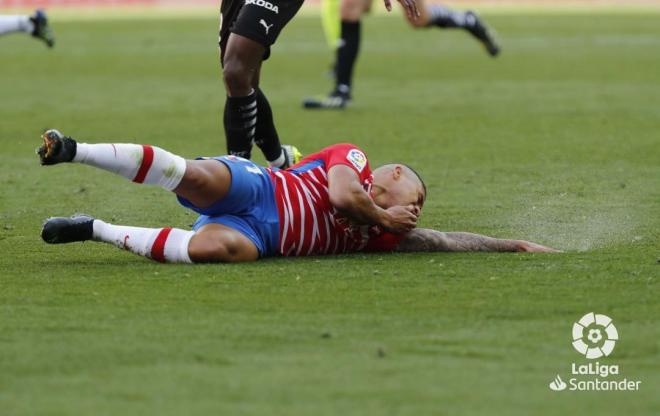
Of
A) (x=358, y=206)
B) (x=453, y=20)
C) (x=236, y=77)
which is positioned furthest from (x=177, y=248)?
(x=453, y=20)

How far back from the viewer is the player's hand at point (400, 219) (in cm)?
595

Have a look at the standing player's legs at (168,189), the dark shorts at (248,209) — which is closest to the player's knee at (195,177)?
the standing player's legs at (168,189)

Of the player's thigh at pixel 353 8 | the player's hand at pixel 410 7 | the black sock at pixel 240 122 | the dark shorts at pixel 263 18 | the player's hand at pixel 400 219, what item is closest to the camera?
the player's hand at pixel 400 219

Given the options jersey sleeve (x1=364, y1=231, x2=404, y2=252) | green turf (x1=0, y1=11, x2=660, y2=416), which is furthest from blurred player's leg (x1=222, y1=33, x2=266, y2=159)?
jersey sleeve (x1=364, y1=231, x2=404, y2=252)

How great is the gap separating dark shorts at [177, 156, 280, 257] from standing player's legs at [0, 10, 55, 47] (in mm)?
6549

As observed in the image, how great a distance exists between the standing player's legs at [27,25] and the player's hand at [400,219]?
6766mm

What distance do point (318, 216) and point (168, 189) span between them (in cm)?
65

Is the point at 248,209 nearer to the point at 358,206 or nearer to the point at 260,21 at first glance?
the point at 358,206

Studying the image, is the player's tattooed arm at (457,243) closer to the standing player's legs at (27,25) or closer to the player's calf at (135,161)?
the player's calf at (135,161)

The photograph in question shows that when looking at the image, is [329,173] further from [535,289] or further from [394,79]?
[394,79]

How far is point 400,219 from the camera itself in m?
5.98

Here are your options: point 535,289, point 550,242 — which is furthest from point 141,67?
point 535,289

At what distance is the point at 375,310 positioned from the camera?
493 cm

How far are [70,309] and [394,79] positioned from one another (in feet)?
37.8
